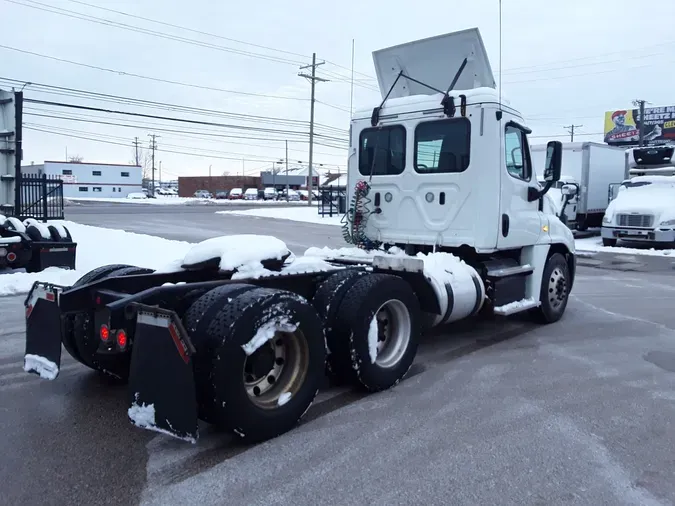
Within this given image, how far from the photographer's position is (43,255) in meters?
10.6

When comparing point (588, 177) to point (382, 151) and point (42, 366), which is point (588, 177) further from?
point (42, 366)

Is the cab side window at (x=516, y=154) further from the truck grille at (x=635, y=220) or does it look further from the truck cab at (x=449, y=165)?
the truck grille at (x=635, y=220)

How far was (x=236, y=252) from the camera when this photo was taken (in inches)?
192

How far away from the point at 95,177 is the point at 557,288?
321 feet

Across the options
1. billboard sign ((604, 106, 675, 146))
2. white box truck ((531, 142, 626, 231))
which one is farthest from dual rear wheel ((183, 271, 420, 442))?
billboard sign ((604, 106, 675, 146))

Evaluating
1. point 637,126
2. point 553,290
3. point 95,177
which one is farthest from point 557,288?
point 95,177

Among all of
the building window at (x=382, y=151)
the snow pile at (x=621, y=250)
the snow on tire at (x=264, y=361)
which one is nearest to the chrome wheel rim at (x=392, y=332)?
the snow on tire at (x=264, y=361)

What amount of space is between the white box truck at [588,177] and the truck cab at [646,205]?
1.51m

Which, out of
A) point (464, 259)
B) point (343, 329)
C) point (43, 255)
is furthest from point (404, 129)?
point (43, 255)

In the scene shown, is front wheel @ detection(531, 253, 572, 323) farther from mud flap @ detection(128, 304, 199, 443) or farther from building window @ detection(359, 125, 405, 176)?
mud flap @ detection(128, 304, 199, 443)

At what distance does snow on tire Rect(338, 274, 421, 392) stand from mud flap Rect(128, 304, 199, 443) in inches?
62.6

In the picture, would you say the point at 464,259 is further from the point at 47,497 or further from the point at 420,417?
the point at 47,497

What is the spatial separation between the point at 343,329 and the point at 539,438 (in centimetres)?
164

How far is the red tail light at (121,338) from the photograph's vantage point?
401 cm
